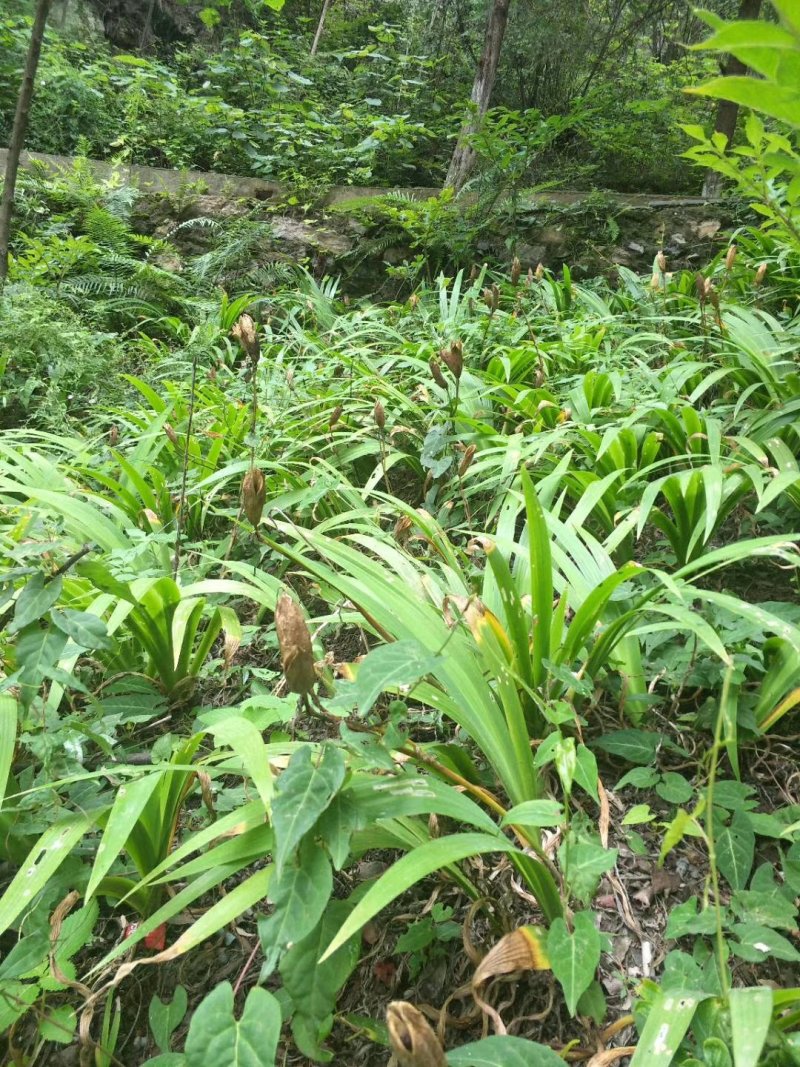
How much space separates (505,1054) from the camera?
25.2 inches

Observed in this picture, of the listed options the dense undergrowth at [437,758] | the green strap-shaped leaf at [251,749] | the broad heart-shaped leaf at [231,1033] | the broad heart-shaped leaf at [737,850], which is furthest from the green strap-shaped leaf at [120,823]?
the broad heart-shaped leaf at [737,850]

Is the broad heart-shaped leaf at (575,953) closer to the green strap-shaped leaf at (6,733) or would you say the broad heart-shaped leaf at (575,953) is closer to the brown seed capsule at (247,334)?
the green strap-shaped leaf at (6,733)

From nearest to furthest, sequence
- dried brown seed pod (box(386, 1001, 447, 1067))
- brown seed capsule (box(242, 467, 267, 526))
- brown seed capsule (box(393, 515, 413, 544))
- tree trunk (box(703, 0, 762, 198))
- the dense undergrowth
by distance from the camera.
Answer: dried brown seed pod (box(386, 1001, 447, 1067))
the dense undergrowth
brown seed capsule (box(242, 467, 267, 526))
brown seed capsule (box(393, 515, 413, 544))
tree trunk (box(703, 0, 762, 198))

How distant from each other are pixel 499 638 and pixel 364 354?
203cm

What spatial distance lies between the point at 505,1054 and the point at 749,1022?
244 mm

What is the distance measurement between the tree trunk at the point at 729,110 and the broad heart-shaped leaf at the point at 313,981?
173 inches

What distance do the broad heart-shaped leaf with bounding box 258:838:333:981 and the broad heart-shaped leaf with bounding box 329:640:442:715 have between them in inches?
6.8

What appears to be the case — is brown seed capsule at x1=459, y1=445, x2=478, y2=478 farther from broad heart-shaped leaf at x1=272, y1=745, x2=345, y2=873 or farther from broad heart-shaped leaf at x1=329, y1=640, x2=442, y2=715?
broad heart-shaped leaf at x1=272, y1=745, x2=345, y2=873

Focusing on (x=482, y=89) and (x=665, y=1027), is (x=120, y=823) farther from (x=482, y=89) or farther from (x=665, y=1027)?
(x=482, y=89)

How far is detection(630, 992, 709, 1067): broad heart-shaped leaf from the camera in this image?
2.10 feet

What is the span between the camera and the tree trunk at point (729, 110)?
3.71 meters

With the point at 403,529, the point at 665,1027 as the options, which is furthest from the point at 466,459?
the point at 665,1027

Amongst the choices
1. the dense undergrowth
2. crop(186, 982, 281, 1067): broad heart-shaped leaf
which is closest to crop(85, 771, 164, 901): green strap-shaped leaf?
the dense undergrowth

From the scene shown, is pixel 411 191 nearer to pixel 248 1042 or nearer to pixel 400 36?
pixel 400 36
